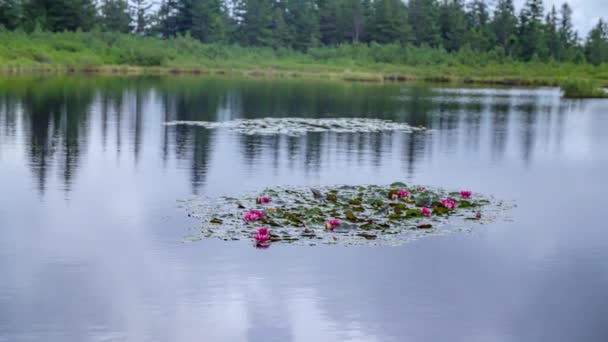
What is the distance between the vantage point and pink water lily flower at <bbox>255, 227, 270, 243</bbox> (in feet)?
41.0

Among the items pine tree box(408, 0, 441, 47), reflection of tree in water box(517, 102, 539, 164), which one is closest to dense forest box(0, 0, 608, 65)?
pine tree box(408, 0, 441, 47)

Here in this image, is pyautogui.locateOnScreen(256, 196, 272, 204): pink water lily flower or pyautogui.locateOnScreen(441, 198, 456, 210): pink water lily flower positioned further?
pyautogui.locateOnScreen(441, 198, 456, 210): pink water lily flower

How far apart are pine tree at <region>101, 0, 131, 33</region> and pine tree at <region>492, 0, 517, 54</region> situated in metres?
42.4

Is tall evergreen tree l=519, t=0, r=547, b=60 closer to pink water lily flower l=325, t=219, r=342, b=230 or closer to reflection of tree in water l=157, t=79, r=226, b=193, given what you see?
reflection of tree in water l=157, t=79, r=226, b=193

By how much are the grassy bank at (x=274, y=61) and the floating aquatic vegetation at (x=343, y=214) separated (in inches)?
1910

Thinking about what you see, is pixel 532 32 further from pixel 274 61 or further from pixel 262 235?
pixel 262 235

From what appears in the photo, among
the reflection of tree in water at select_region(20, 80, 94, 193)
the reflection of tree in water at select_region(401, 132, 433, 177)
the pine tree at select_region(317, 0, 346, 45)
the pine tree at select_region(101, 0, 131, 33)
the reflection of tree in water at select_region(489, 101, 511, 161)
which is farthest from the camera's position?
the pine tree at select_region(317, 0, 346, 45)

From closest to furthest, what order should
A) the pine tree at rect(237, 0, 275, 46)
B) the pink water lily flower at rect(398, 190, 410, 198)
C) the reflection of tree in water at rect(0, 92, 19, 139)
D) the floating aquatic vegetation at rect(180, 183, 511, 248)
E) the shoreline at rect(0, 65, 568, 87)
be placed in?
1. the floating aquatic vegetation at rect(180, 183, 511, 248)
2. the pink water lily flower at rect(398, 190, 410, 198)
3. the reflection of tree in water at rect(0, 92, 19, 139)
4. the shoreline at rect(0, 65, 568, 87)
5. the pine tree at rect(237, 0, 275, 46)

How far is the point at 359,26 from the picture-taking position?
3770 inches

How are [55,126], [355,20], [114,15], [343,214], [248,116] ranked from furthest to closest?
1. [355,20]
2. [114,15]
3. [248,116]
4. [55,126]
5. [343,214]

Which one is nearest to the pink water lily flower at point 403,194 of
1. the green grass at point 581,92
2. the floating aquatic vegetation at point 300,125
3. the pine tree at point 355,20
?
the floating aquatic vegetation at point 300,125

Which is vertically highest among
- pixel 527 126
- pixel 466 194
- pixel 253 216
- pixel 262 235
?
pixel 527 126

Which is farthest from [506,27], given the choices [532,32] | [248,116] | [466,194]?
[466,194]

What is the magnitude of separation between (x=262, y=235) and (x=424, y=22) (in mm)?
86200
